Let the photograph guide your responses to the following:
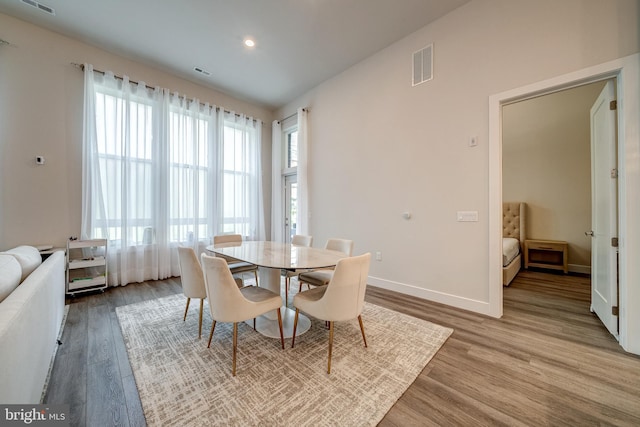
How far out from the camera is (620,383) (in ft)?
5.17

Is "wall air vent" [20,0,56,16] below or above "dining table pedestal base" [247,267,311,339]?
above

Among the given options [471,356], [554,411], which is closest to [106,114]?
[471,356]

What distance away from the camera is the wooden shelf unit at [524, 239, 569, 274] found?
4.34 metres

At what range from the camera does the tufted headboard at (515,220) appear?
190 inches

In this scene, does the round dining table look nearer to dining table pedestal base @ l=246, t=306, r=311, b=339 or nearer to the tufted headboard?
dining table pedestal base @ l=246, t=306, r=311, b=339

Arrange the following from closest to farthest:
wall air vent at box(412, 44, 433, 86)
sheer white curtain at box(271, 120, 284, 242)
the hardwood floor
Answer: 1. the hardwood floor
2. wall air vent at box(412, 44, 433, 86)
3. sheer white curtain at box(271, 120, 284, 242)

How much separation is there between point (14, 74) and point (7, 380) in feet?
13.9

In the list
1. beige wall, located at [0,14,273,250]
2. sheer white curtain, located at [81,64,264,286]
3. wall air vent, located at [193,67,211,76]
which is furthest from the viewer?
wall air vent, located at [193,67,211,76]

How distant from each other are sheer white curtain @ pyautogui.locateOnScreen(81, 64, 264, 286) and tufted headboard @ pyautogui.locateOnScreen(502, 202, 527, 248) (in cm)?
594

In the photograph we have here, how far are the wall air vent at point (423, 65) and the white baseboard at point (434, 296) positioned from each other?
2.87m
